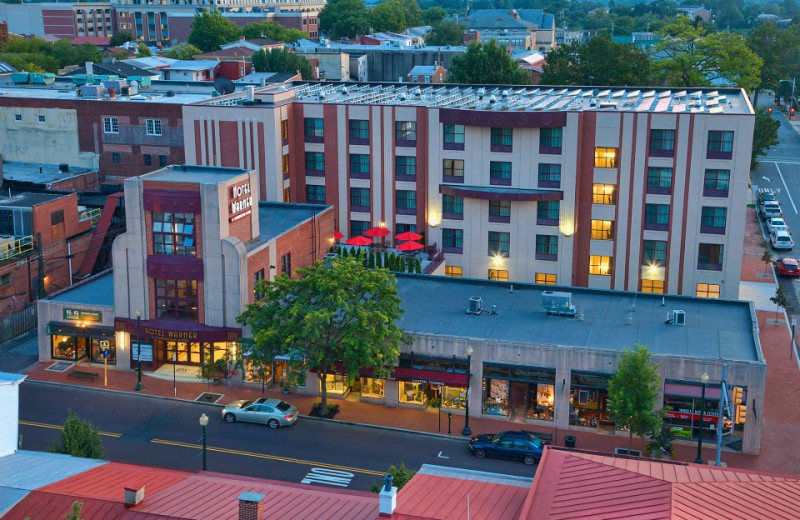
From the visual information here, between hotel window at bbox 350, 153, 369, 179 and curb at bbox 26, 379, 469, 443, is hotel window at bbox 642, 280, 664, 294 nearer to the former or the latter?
hotel window at bbox 350, 153, 369, 179

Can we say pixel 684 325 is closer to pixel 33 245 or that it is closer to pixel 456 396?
pixel 456 396

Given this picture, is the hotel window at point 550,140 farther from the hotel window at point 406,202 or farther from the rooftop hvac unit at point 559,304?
the rooftop hvac unit at point 559,304

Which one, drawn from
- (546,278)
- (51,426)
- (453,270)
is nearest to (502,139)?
(453,270)

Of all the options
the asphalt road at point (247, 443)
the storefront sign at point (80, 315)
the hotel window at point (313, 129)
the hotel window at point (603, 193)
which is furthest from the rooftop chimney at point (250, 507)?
the hotel window at point (313, 129)

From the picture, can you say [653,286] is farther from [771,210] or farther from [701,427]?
[771,210]

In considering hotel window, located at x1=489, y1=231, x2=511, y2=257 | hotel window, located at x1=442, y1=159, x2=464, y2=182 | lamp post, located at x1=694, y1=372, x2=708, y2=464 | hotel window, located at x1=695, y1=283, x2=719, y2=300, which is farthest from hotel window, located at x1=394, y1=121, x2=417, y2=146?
lamp post, located at x1=694, y1=372, x2=708, y2=464

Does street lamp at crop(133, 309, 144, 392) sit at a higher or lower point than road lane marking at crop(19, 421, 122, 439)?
higher
